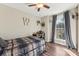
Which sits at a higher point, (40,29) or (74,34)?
(40,29)

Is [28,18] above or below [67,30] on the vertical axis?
above

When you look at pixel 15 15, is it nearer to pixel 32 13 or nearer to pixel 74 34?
pixel 32 13

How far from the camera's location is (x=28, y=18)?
75.9 inches

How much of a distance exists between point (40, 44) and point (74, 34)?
1305 mm

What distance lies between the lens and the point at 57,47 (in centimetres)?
230

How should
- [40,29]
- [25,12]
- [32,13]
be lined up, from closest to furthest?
[25,12]
[32,13]
[40,29]

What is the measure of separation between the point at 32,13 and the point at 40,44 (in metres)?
0.81

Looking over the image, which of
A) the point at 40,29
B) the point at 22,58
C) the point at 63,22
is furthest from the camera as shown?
the point at 63,22

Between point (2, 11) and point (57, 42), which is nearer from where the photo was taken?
point (2, 11)

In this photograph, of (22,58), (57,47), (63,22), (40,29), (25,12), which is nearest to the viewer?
(22,58)

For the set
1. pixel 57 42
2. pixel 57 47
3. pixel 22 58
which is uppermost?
pixel 22 58

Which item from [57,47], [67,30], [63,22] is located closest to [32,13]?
[57,47]

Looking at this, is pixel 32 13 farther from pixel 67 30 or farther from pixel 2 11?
pixel 67 30

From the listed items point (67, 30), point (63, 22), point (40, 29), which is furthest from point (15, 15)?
point (67, 30)
